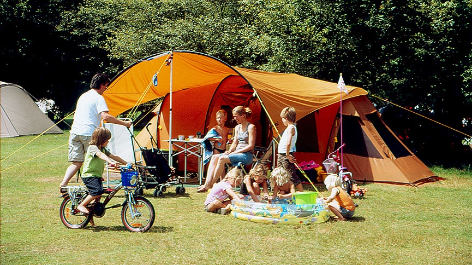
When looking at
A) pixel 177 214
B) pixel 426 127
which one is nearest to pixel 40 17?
pixel 426 127

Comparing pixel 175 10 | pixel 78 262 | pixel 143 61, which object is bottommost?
pixel 78 262

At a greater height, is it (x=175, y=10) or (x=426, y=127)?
(x=175, y=10)

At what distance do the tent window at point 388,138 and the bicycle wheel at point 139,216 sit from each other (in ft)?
16.5

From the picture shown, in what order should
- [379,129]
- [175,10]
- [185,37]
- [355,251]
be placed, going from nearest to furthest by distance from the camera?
[355,251], [379,129], [185,37], [175,10]

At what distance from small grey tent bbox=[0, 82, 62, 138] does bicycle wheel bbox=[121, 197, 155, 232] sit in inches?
563

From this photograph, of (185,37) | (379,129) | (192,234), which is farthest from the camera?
(185,37)

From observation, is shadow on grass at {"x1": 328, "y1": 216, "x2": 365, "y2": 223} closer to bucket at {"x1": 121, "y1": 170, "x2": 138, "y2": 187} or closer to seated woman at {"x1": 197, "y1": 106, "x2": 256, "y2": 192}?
seated woman at {"x1": 197, "y1": 106, "x2": 256, "y2": 192}

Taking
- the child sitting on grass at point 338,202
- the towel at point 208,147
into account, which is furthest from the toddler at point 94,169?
the towel at point 208,147

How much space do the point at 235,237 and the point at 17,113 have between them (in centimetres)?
1587

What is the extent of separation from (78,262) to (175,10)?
16.9m

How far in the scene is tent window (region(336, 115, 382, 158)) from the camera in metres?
8.95

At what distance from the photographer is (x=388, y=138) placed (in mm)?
9141

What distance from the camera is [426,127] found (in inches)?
522

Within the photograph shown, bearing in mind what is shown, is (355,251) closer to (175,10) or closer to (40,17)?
(175,10)
